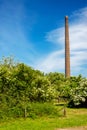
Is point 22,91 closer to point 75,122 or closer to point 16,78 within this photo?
point 16,78

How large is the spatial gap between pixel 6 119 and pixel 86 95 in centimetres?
1512

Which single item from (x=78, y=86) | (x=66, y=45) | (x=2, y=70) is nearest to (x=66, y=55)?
(x=66, y=45)

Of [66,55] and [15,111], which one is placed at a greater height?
[66,55]

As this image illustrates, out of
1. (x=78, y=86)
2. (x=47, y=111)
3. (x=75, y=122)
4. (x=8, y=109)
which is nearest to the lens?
(x=75, y=122)

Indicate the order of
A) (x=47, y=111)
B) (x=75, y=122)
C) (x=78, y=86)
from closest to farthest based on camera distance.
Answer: (x=75, y=122)
(x=47, y=111)
(x=78, y=86)

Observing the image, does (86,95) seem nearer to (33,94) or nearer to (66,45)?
(33,94)

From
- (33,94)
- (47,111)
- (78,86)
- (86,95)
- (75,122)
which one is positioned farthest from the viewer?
(78,86)

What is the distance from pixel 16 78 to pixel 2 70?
1.82m

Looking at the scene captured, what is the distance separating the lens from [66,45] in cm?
6869

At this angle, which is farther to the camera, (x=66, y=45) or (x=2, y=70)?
(x=66, y=45)

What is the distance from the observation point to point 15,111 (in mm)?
23344

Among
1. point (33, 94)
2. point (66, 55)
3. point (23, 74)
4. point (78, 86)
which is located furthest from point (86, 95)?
point (66, 55)

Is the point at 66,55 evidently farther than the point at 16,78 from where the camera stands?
Yes

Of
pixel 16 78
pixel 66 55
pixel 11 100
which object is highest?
pixel 66 55
